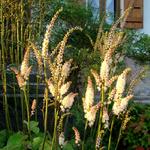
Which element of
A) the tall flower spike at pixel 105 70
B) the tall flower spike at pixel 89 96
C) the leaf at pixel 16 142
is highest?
the tall flower spike at pixel 105 70

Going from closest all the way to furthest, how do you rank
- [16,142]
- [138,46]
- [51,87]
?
1. [51,87]
2. [16,142]
3. [138,46]

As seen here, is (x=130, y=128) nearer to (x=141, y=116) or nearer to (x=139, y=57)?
(x=141, y=116)

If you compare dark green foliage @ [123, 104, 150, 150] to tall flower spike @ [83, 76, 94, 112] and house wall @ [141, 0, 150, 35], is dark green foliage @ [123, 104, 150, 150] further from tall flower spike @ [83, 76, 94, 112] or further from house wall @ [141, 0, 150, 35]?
house wall @ [141, 0, 150, 35]

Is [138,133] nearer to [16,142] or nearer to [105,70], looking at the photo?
[16,142]

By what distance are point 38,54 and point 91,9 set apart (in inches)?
138

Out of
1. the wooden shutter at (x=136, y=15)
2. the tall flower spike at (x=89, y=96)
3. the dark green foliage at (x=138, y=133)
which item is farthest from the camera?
the wooden shutter at (x=136, y=15)

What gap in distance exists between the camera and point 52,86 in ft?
10.3

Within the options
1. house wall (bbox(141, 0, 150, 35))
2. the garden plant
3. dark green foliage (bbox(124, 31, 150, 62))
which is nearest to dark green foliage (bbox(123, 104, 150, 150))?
the garden plant

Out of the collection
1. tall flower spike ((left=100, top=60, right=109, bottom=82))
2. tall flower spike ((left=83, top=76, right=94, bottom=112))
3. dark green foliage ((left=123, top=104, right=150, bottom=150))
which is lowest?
dark green foliage ((left=123, top=104, right=150, bottom=150))

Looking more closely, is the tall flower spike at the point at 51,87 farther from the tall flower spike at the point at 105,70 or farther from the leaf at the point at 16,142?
the leaf at the point at 16,142

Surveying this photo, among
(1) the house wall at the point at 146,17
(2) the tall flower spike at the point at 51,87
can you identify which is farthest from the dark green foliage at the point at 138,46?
(1) the house wall at the point at 146,17

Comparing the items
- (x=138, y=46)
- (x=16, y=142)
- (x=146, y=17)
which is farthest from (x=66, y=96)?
(x=146, y=17)

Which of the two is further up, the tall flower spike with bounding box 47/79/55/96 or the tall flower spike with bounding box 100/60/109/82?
the tall flower spike with bounding box 100/60/109/82

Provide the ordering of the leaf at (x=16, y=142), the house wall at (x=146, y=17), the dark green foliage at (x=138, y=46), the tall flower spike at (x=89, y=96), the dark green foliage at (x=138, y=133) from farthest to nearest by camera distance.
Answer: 1. the house wall at (x=146, y=17)
2. the dark green foliage at (x=138, y=46)
3. the dark green foliage at (x=138, y=133)
4. the leaf at (x=16, y=142)
5. the tall flower spike at (x=89, y=96)
